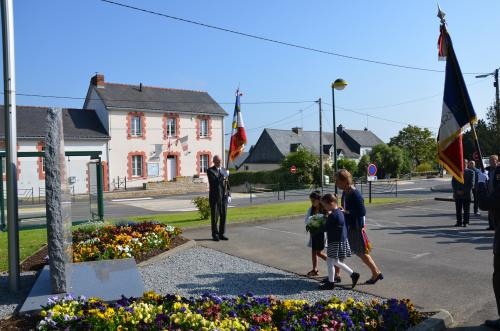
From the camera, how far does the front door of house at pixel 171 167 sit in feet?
137

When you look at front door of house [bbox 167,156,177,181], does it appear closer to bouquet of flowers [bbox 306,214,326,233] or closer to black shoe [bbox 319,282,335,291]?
bouquet of flowers [bbox 306,214,326,233]

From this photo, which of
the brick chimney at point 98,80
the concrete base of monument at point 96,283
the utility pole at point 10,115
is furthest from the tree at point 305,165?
the utility pole at point 10,115

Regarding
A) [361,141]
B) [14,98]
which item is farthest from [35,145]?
[361,141]

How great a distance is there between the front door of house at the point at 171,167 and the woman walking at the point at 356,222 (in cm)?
3636

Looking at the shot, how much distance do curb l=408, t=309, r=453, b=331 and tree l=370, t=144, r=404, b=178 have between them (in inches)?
2241

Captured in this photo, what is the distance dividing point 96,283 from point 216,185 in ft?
14.5

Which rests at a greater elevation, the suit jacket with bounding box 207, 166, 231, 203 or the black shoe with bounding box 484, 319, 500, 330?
the suit jacket with bounding box 207, 166, 231, 203

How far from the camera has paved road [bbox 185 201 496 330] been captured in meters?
5.97

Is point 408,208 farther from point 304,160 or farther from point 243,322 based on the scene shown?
point 304,160

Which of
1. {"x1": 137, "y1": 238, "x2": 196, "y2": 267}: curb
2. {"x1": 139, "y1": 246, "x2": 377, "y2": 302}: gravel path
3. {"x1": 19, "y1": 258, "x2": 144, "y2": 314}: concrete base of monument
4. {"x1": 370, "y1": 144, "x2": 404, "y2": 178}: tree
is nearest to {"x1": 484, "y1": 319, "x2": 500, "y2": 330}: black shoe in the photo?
{"x1": 139, "y1": 246, "x2": 377, "y2": 302}: gravel path

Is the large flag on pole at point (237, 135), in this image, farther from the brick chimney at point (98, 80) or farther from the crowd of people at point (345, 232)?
the brick chimney at point (98, 80)

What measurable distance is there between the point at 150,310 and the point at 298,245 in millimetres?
5829

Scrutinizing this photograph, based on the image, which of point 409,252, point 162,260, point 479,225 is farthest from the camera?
point 479,225

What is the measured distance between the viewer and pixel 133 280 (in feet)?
19.4
